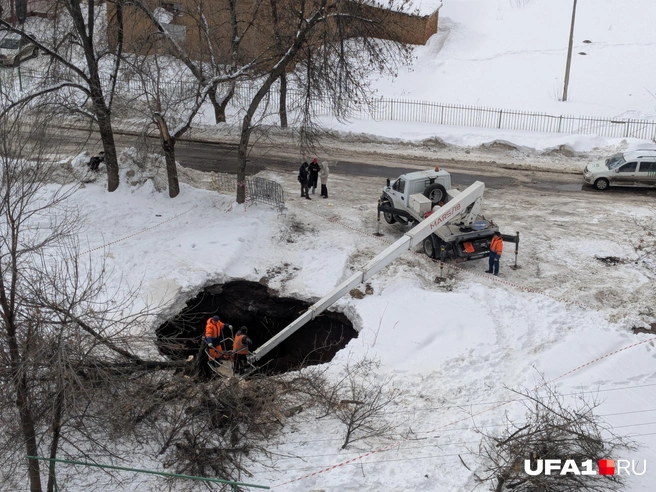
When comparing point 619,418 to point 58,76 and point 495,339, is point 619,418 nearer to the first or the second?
point 495,339

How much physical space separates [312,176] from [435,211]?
657 cm

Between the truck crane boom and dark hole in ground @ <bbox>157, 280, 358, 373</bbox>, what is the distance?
1.29 meters

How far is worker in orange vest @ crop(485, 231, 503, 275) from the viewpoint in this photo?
Result: 1814 centimetres

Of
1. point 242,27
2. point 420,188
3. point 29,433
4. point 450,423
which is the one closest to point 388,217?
point 420,188

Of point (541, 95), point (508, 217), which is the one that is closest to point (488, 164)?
point (508, 217)

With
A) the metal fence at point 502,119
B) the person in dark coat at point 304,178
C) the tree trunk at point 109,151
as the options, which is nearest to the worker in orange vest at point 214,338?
the tree trunk at point 109,151

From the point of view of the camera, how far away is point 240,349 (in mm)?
14484

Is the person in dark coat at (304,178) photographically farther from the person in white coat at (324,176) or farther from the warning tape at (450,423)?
the warning tape at (450,423)

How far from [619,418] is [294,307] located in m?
8.44

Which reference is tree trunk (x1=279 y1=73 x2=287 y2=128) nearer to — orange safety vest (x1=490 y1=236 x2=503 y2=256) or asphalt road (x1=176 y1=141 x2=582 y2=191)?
asphalt road (x1=176 y1=141 x2=582 y2=191)

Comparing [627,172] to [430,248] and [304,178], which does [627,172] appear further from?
[304,178]

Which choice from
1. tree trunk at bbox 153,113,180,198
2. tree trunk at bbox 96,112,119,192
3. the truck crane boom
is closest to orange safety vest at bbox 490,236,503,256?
the truck crane boom

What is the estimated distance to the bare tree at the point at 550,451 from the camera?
419 inches

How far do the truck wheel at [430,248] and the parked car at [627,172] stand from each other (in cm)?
909
